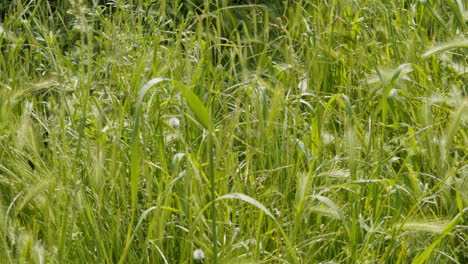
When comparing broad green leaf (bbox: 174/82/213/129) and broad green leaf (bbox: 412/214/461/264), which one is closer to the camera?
broad green leaf (bbox: 174/82/213/129)

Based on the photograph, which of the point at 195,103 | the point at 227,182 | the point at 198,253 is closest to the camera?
the point at 195,103

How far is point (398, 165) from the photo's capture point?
6.86 ft

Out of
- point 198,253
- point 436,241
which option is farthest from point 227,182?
point 436,241

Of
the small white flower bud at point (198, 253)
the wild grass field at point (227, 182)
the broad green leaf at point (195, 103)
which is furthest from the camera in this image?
the wild grass field at point (227, 182)

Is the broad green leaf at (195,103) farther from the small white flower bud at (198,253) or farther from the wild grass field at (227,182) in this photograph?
the small white flower bud at (198,253)

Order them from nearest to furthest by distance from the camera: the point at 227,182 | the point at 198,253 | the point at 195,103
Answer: the point at 195,103 < the point at 198,253 < the point at 227,182

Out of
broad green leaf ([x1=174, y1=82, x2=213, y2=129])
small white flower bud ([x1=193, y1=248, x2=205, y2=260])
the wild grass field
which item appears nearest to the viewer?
broad green leaf ([x1=174, y1=82, x2=213, y2=129])

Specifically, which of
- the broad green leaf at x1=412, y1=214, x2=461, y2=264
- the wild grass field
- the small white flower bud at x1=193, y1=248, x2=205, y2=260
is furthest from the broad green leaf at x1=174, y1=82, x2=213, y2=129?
the broad green leaf at x1=412, y1=214, x2=461, y2=264

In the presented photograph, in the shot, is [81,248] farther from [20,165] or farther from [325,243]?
[325,243]

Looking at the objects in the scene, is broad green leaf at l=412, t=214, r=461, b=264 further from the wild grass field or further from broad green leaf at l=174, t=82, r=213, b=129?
broad green leaf at l=174, t=82, r=213, b=129

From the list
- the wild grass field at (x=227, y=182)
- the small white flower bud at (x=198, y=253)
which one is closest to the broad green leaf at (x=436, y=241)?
the wild grass field at (x=227, y=182)

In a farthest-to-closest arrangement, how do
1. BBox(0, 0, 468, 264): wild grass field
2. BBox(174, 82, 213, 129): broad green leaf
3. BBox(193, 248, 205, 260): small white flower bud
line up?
BBox(0, 0, 468, 264): wild grass field
BBox(193, 248, 205, 260): small white flower bud
BBox(174, 82, 213, 129): broad green leaf

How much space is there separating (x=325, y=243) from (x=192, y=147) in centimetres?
51

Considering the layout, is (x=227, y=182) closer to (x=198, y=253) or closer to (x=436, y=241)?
(x=198, y=253)
